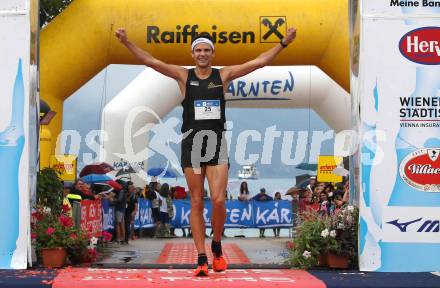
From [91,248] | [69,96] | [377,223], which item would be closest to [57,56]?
[69,96]

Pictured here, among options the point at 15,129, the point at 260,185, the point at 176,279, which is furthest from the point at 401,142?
the point at 260,185

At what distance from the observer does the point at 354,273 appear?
19.0 feet

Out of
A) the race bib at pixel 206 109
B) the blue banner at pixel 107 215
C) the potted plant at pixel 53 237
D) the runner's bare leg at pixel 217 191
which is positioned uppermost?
the race bib at pixel 206 109

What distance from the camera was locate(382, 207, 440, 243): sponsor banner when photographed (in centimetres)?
588

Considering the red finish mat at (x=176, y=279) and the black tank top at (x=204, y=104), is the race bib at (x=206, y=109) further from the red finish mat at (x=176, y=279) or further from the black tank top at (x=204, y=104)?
the red finish mat at (x=176, y=279)

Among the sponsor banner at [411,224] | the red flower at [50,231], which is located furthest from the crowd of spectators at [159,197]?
the red flower at [50,231]

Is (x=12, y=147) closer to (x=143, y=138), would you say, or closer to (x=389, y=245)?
(x=389, y=245)

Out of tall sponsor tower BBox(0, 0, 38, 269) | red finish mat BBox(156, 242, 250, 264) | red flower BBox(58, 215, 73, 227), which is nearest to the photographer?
tall sponsor tower BBox(0, 0, 38, 269)

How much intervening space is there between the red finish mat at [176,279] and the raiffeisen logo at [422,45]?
2.01 m

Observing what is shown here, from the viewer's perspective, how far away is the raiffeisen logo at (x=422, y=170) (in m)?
5.89

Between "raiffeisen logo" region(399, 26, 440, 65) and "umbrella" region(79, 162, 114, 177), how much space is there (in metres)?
9.35

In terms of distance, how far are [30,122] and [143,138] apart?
803 cm

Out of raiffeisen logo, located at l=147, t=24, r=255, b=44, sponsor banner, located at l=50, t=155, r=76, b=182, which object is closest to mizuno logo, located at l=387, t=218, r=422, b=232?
raiffeisen logo, located at l=147, t=24, r=255, b=44

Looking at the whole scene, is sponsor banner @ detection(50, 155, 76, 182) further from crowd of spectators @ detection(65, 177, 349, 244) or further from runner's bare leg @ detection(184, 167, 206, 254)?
runner's bare leg @ detection(184, 167, 206, 254)
